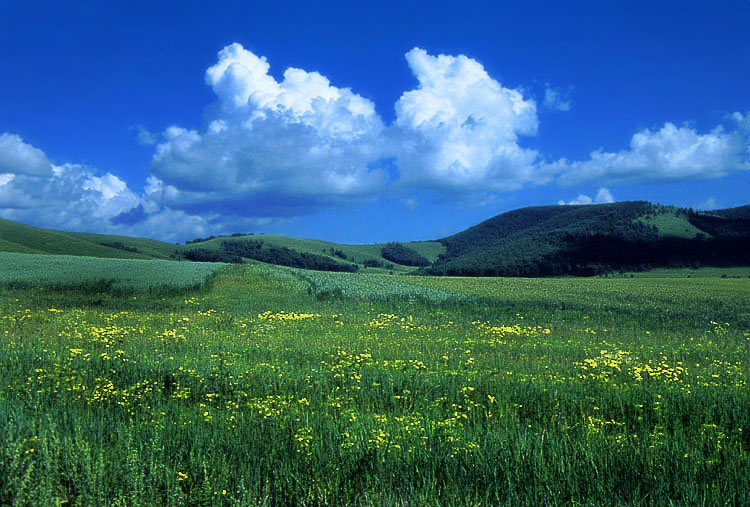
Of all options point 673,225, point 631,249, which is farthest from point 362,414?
point 673,225

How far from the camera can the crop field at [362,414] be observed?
3938 mm

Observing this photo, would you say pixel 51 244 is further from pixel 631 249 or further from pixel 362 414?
pixel 631 249

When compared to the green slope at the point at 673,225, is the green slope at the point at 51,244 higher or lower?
lower

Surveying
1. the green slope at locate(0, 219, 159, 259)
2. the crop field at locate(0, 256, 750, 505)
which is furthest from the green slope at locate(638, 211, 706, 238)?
the green slope at locate(0, 219, 159, 259)

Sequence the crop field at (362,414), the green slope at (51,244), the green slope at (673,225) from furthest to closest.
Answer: the green slope at (673,225) < the green slope at (51,244) < the crop field at (362,414)

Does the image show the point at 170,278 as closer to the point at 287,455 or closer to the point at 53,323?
the point at 53,323

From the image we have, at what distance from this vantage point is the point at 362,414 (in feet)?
21.2

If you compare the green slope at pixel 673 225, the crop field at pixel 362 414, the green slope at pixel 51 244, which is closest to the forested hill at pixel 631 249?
the green slope at pixel 673 225

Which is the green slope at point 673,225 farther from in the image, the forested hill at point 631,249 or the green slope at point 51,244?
the green slope at point 51,244

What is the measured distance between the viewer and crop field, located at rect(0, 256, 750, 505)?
12.9 feet

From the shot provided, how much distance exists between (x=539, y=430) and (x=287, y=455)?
3.42 m

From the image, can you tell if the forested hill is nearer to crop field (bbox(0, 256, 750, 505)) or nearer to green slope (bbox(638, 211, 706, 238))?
green slope (bbox(638, 211, 706, 238))

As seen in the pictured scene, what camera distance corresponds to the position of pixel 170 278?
35.4m

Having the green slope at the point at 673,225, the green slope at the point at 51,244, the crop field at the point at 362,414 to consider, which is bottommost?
the crop field at the point at 362,414
